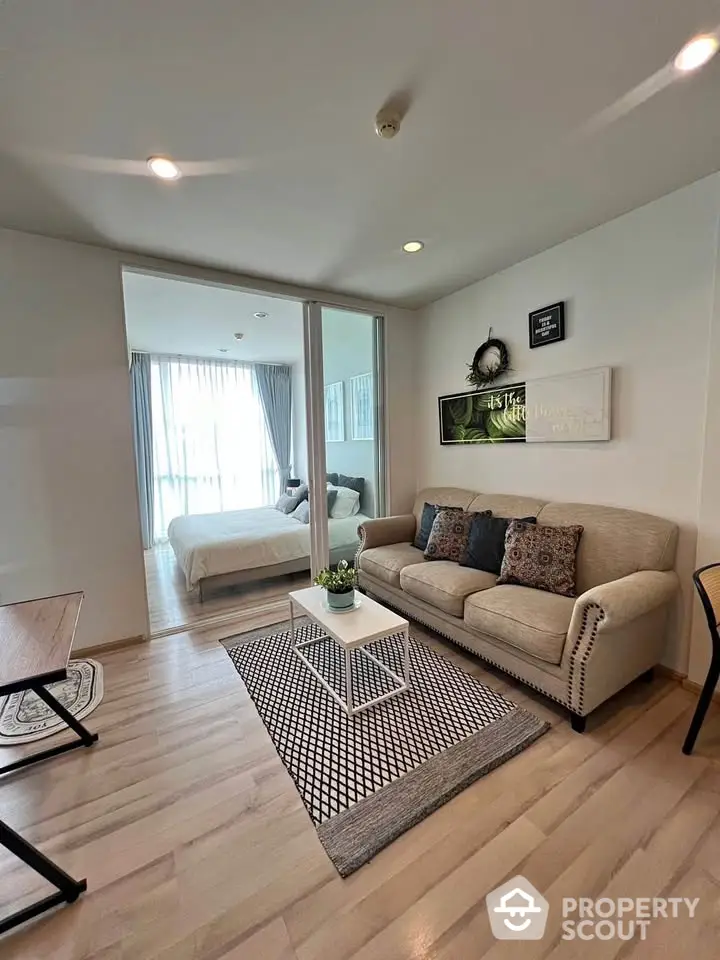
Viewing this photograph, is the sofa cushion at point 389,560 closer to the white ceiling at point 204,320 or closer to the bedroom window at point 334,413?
the bedroom window at point 334,413

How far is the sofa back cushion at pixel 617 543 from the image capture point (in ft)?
6.89

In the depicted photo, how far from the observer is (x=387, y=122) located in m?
1.55

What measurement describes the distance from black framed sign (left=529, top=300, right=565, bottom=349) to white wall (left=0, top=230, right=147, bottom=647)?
9.40 ft

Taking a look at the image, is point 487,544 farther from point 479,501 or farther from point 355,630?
point 355,630

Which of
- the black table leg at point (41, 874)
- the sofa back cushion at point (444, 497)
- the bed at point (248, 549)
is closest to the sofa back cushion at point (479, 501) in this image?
the sofa back cushion at point (444, 497)

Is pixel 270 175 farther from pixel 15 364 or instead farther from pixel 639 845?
pixel 639 845

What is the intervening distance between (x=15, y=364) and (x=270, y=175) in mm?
1876

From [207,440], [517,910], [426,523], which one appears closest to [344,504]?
[426,523]

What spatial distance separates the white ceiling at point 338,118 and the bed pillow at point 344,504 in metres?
2.04

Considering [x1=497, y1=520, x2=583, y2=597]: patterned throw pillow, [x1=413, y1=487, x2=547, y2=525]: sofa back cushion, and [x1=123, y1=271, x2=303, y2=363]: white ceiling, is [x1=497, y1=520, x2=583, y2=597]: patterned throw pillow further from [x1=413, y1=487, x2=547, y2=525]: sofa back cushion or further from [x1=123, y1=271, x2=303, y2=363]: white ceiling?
[x1=123, y1=271, x2=303, y2=363]: white ceiling

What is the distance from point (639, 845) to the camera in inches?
52.1

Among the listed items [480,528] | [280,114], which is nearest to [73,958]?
A: [480,528]

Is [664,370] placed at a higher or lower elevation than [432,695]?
higher

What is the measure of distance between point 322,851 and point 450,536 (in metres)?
1.98
